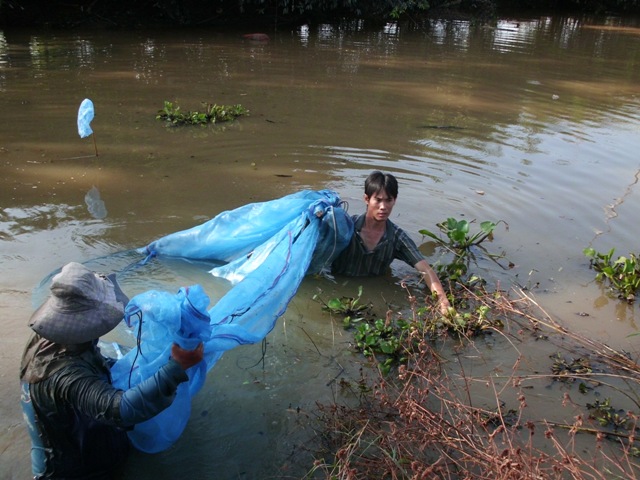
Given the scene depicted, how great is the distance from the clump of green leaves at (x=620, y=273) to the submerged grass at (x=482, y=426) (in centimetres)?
77

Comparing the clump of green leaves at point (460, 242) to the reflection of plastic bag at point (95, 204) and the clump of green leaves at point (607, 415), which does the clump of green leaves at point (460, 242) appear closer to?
the clump of green leaves at point (607, 415)

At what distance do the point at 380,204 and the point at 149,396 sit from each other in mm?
2186

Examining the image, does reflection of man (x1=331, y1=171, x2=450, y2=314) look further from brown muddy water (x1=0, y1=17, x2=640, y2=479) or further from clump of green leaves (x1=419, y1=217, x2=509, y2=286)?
clump of green leaves (x1=419, y1=217, x2=509, y2=286)

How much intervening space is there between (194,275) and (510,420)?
2.11 meters

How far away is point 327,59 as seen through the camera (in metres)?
11.1

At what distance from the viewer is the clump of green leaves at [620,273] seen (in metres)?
3.91

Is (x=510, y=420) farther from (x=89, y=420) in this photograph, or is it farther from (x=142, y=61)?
(x=142, y=61)

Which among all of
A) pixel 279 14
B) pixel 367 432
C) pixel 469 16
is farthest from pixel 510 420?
pixel 469 16

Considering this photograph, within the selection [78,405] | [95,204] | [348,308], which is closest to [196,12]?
[95,204]

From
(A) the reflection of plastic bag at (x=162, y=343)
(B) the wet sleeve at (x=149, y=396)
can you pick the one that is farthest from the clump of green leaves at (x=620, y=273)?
(B) the wet sleeve at (x=149, y=396)

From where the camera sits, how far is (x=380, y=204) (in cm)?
372

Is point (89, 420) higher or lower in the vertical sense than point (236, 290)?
lower

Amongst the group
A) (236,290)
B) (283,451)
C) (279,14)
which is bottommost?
(283,451)

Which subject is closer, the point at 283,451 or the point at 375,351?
the point at 283,451
